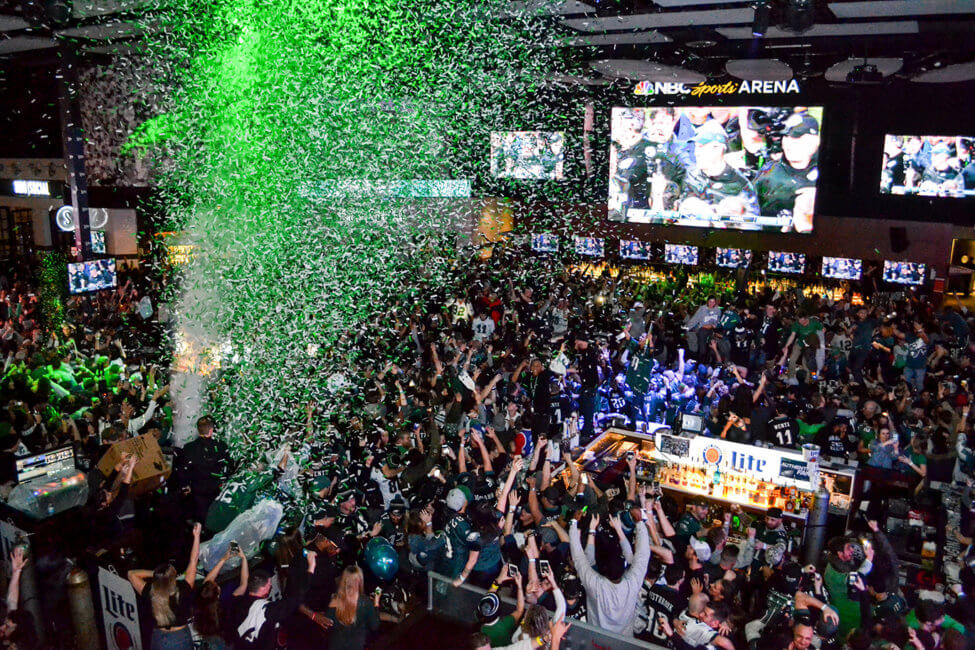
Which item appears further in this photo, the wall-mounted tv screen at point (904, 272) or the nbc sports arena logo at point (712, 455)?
the wall-mounted tv screen at point (904, 272)

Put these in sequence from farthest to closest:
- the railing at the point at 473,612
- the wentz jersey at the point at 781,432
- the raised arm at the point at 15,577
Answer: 1. the wentz jersey at the point at 781,432
2. the raised arm at the point at 15,577
3. the railing at the point at 473,612

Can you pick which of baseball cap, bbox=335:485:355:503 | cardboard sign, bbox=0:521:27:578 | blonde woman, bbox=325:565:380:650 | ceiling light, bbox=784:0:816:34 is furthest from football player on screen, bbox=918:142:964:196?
cardboard sign, bbox=0:521:27:578

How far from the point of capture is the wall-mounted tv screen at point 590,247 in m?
17.1

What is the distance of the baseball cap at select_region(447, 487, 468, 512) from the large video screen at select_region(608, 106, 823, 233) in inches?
431

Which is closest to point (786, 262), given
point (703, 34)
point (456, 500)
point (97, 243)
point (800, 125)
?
point (800, 125)

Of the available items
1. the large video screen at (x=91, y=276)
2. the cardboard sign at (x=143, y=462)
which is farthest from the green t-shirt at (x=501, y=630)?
the large video screen at (x=91, y=276)

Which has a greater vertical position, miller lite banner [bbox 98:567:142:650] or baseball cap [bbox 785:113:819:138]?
baseball cap [bbox 785:113:819:138]

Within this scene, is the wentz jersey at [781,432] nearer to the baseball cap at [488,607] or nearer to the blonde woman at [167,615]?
the baseball cap at [488,607]

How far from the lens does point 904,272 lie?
13883 mm

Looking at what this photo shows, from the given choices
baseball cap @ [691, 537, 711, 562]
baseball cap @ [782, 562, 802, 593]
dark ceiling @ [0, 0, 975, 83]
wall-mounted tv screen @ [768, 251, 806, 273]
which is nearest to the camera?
baseball cap @ [782, 562, 802, 593]

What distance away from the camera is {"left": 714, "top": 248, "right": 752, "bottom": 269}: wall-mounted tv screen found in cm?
1548

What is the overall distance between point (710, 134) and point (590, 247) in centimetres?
417

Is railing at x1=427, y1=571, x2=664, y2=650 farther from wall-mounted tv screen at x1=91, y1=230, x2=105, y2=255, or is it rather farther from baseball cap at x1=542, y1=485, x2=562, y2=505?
wall-mounted tv screen at x1=91, y1=230, x2=105, y2=255

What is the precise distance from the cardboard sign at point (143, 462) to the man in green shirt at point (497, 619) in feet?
10.6
